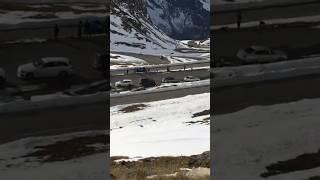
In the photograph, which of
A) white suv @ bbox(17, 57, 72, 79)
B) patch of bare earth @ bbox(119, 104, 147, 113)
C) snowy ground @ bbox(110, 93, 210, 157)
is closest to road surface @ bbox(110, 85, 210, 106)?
snowy ground @ bbox(110, 93, 210, 157)

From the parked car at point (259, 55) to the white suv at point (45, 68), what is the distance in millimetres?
1519

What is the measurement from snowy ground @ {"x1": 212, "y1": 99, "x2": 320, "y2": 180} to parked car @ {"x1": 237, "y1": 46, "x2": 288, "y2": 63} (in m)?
0.41

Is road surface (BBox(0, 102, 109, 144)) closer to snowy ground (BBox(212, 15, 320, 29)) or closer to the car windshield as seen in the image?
the car windshield

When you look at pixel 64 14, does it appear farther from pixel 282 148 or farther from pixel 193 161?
pixel 193 161

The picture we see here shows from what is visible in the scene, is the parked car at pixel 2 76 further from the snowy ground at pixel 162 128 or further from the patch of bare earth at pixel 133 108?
the patch of bare earth at pixel 133 108

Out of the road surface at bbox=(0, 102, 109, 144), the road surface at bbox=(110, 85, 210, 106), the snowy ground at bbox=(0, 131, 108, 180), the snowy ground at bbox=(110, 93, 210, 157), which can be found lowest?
the snowy ground at bbox=(110, 93, 210, 157)

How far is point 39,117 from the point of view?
4.19 meters

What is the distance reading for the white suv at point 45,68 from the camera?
4144mm

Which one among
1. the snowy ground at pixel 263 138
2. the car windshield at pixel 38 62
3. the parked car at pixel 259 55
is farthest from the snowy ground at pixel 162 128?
the car windshield at pixel 38 62

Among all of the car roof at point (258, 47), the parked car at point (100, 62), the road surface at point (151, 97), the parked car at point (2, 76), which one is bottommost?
the road surface at point (151, 97)

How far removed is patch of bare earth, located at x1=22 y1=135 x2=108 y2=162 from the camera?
4215 mm

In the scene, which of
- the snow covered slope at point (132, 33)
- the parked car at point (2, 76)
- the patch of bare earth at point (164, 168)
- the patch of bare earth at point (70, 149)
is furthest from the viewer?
the snow covered slope at point (132, 33)

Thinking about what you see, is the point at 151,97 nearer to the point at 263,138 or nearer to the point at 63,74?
the point at 263,138

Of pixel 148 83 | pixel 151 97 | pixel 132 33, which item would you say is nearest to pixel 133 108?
pixel 151 97
